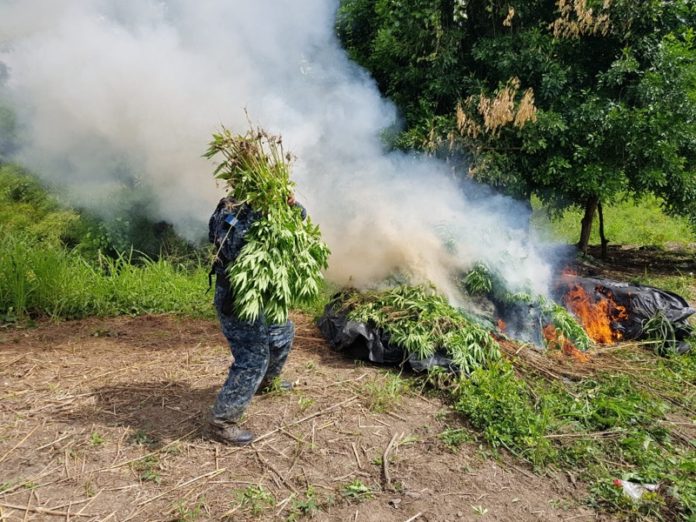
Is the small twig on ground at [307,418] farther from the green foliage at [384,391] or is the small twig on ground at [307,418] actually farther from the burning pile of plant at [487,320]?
the burning pile of plant at [487,320]

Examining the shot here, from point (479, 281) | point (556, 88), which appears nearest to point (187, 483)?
→ point (479, 281)

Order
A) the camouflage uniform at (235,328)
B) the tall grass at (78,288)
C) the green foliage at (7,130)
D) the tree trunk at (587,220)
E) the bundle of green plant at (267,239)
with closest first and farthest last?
the bundle of green plant at (267,239) → the camouflage uniform at (235,328) → the tall grass at (78,288) → the green foliage at (7,130) → the tree trunk at (587,220)

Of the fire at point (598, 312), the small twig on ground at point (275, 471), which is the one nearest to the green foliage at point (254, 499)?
the small twig on ground at point (275, 471)

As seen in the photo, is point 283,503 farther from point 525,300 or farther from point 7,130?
point 7,130

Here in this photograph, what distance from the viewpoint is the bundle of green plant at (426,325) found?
4.48 m

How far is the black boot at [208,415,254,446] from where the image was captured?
3.50 meters

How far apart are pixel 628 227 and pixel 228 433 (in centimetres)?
1237

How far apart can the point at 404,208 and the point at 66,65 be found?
398 centimetres

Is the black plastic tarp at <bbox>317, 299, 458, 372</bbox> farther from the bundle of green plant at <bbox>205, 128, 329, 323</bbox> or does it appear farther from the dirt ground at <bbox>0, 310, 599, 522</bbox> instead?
the bundle of green plant at <bbox>205, 128, 329, 323</bbox>

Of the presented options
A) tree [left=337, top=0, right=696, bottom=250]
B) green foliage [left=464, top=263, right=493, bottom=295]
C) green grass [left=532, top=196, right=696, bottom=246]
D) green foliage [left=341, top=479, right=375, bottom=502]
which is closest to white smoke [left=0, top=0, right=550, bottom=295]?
green foliage [left=464, top=263, right=493, bottom=295]

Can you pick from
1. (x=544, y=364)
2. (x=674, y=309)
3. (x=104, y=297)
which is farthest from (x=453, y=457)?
(x=104, y=297)

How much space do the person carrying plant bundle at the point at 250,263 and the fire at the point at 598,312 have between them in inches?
137

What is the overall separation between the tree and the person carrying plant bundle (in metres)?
4.04

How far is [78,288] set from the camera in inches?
247
